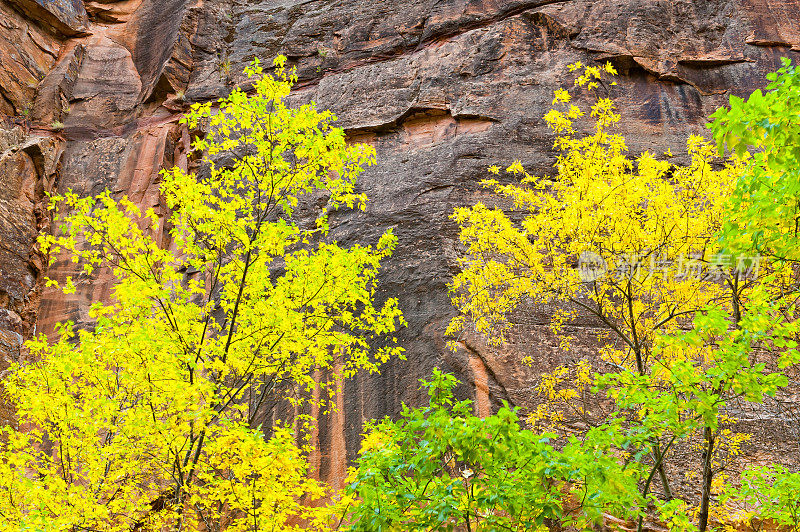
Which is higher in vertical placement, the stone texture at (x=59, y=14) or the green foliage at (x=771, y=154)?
the stone texture at (x=59, y=14)

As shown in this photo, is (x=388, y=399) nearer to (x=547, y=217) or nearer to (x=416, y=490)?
(x=547, y=217)

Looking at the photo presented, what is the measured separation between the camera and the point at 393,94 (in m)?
18.2

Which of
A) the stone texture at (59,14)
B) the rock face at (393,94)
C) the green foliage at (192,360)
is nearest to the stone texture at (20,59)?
the rock face at (393,94)

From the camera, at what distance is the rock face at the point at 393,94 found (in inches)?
525

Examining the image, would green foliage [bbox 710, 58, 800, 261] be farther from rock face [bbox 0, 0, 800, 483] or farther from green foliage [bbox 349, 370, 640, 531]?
rock face [bbox 0, 0, 800, 483]

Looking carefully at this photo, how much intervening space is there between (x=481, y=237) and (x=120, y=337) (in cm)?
527

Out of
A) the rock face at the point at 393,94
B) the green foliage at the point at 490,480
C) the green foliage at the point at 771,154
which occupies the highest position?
the rock face at the point at 393,94

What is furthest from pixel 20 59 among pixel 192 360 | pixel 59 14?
pixel 192 360

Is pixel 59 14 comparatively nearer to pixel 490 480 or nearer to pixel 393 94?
pixel 393 94

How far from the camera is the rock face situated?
525 inches

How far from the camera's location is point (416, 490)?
5344mm

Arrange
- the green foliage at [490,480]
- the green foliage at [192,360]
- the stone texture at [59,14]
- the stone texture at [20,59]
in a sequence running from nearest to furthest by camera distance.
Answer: the green foliage at [490,480] → the green foliage at [192,360] → the stone texture at [20,59] → the stone texture at [59,14]

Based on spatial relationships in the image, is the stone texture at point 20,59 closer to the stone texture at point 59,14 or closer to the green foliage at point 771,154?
the stone texture at point 59,14

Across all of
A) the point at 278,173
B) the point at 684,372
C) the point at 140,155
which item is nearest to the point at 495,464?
the point at 684,372
